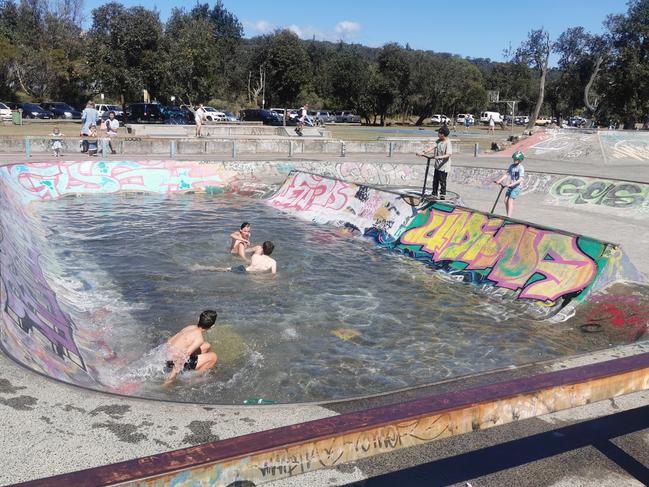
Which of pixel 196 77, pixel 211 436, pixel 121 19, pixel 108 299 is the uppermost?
pixel 121 19

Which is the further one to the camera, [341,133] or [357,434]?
[341,133]

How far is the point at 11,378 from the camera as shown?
5.01m

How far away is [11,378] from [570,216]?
52.3ft

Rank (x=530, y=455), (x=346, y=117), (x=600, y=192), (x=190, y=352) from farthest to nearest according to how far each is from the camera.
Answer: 1. (x=346, y=117)
2. (x=600, y=192)
3. (x=190, y=352)
4. (x=530, y=455)

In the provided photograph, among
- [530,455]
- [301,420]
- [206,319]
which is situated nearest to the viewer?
[530,455]

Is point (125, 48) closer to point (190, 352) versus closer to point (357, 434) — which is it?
point (190, 352)

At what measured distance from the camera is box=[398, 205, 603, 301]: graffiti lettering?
10.1 metres

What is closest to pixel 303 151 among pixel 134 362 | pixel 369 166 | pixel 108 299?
pixel 369 166

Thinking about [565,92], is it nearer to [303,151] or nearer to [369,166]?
[303,151]

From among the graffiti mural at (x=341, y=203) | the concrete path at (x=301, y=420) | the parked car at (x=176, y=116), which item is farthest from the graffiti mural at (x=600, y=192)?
the parked car at (x=176, y=116)

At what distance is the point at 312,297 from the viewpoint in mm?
10867

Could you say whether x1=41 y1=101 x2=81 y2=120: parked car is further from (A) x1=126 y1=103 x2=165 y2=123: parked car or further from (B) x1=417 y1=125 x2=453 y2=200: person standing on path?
(B) x1=417 y1=125 x2=453 y2=200: person standing on path

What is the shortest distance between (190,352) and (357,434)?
Answer: 5378mm

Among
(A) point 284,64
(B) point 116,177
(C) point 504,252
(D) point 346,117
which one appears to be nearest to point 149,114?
(B) point 116,177
